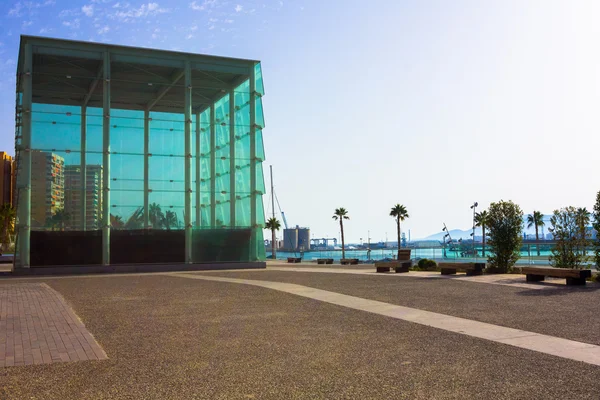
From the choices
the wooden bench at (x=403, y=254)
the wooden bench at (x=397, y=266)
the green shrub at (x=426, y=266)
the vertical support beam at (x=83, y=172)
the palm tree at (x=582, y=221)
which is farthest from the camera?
the wooden bench at (x=403, y=254)

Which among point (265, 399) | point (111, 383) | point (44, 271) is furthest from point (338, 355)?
point (44, 271)

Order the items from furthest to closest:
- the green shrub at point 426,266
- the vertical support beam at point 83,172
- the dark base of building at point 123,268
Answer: the vertical support beam at point 83,172 → the dark base of building at point 123,268 → the green shrub at point 426,266

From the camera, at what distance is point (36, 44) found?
33031mm

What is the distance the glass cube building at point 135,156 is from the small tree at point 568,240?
812 inches

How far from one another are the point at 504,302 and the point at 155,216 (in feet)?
87.7

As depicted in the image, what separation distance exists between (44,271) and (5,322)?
22247 millimetres

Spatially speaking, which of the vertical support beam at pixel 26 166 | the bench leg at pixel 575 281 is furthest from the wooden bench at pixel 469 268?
the vertical support beam at pixel 26 166

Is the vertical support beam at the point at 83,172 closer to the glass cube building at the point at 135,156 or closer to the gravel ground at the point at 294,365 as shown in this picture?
the glass cube building at the point at 135,156

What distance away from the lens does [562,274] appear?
59.7 ft

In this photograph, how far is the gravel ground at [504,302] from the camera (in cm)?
1027

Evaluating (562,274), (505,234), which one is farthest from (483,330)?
(505,234)

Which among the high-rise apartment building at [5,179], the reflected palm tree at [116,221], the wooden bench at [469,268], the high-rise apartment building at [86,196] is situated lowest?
the wooden bench at [469,268]

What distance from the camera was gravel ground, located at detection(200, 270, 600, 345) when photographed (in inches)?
404

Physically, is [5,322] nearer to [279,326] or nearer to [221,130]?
[279,326]
